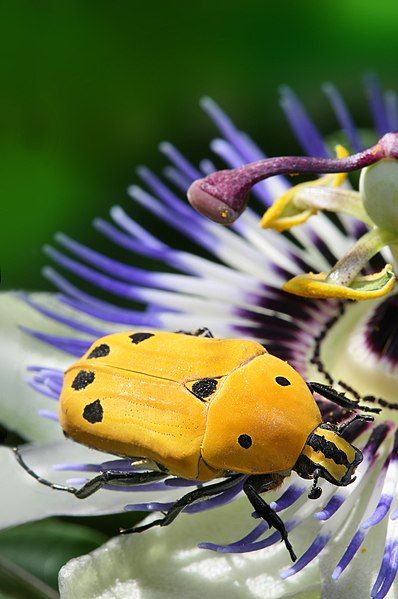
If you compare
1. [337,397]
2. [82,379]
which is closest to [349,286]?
[337,397]

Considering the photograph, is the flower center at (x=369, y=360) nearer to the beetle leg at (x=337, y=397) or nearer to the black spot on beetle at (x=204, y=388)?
the beetle leg at (x=337, y=397)

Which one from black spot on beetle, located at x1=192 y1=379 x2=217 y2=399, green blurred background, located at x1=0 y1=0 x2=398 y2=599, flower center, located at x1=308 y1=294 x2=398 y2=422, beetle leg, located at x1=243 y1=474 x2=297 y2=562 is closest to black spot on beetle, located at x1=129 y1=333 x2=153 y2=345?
black spot on beetle, located at x1=192 y1=379 x2=217 y2=399

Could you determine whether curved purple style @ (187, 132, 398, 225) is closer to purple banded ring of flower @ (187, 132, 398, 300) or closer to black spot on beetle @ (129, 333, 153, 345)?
purple banded ring of flower @ (187, 132, 398, 300)

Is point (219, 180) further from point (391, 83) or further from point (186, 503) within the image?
point (391, 83)

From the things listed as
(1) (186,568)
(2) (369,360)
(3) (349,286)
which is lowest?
(2) (369,360)

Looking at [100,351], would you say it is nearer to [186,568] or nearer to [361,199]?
[186,568]

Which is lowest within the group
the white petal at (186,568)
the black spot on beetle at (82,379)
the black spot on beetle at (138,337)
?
the white petal at (186,568)

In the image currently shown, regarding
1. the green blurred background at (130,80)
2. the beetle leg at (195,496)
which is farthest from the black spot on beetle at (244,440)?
the green blurred background at (130,80)
